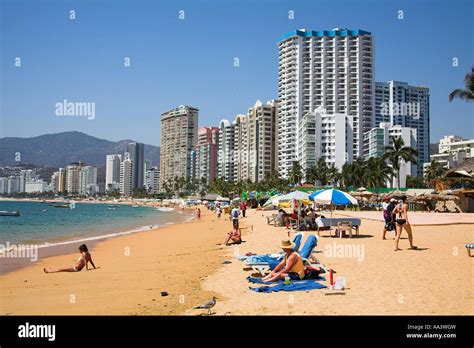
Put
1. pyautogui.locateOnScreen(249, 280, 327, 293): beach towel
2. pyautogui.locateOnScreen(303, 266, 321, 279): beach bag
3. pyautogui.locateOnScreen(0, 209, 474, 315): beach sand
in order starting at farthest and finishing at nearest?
1. pyautogui.locateOnScreen(303, 266, 321, 279): beach bag
2. pyautogui.locateOnScreen(249, 280, 327, 293): beach towel
3. pyautogui.locateOnScreen(0, 209, 474, 315): beach sand

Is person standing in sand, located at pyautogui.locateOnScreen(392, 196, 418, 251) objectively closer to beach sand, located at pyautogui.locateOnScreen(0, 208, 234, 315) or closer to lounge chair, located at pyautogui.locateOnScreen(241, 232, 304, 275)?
lounge chair, located at pyautogui.locateOnScreen(241, 232, 304, 275)

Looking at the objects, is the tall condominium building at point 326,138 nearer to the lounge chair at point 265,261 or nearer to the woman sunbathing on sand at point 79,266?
the woman sunbathing on sand at point 79,266

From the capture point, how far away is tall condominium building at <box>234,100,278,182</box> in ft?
476

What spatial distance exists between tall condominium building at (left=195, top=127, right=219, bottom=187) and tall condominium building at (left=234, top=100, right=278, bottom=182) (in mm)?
22318

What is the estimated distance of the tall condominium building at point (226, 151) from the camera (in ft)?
549

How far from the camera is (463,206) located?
41219 millimetres

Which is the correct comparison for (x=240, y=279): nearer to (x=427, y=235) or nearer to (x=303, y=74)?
(x=427, y=235)

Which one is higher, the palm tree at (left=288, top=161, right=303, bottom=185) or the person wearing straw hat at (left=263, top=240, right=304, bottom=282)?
the palm tree at (left=288, top=161, right=303, bottom=185)

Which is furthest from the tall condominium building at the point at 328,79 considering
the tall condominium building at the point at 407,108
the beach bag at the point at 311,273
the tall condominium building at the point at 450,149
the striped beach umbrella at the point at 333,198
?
the beach bag at the point at 311,273

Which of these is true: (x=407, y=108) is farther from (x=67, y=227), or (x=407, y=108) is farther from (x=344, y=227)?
(x=344, y=227)

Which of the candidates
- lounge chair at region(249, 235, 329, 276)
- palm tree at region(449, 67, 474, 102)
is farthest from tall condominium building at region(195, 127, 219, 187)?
lounge chair at region(249, 235, 329, 276)

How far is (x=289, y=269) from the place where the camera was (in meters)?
8.45

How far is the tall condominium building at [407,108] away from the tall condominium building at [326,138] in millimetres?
39327

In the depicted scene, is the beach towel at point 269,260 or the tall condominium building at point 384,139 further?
the tall condominium building at point 384,139
